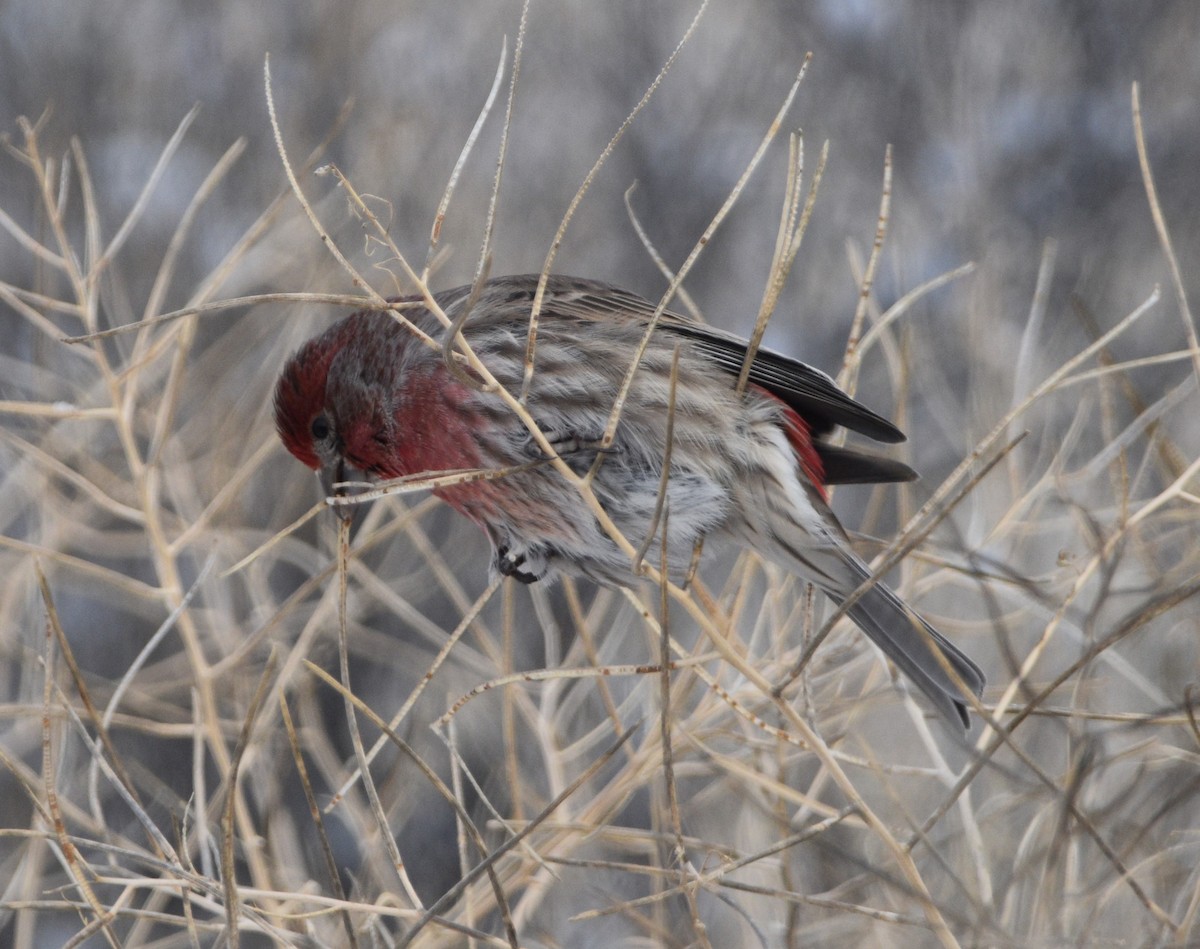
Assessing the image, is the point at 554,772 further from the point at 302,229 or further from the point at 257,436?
the point at 302,229

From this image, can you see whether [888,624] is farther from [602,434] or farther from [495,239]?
[495,239]

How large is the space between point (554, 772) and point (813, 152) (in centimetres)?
651

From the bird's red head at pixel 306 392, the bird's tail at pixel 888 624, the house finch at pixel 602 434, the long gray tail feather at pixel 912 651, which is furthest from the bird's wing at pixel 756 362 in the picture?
the bird's red head at pixel 306 392

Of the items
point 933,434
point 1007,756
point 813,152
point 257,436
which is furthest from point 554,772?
point 813,152

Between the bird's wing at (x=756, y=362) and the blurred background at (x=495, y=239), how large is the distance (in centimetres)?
39

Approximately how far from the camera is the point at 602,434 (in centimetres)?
323

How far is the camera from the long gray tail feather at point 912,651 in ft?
9.80

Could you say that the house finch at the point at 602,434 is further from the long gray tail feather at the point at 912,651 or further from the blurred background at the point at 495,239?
the blurred background at the point at 495,239

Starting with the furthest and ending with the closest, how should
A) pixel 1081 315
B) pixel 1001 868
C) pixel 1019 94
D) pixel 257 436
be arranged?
pixel 1019 94
pixel 257 436
pixel 1001 868
pixel 1081 315

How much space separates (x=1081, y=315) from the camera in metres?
2.41

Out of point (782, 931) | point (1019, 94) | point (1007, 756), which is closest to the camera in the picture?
point (782, 931)

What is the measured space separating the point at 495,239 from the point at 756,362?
14.0 ft

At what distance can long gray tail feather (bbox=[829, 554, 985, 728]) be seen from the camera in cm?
299

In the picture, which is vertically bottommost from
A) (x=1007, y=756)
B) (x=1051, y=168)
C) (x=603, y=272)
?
(x=1007, y=756)
